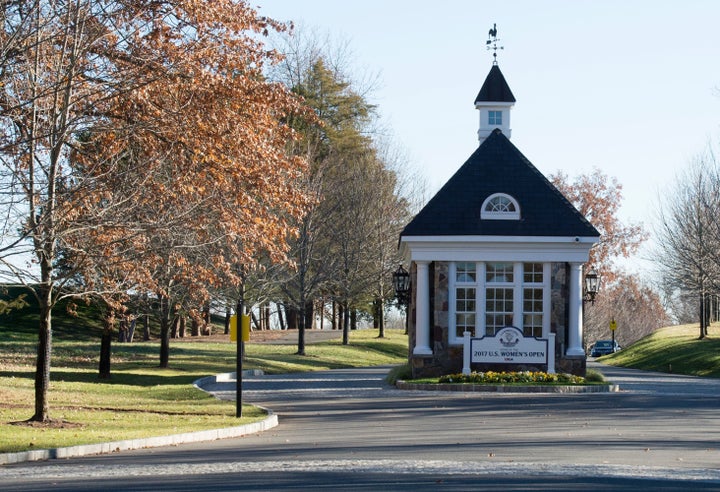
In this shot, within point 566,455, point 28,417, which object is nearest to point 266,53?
point 28,417

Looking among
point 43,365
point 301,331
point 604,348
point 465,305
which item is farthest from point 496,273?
point 604,348

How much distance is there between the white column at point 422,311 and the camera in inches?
1185

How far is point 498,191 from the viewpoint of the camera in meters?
30.9

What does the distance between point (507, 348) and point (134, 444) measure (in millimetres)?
15822

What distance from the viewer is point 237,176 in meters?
19.8

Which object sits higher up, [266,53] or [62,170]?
[266,53]

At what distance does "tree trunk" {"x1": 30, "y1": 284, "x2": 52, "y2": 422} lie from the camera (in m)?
18.2

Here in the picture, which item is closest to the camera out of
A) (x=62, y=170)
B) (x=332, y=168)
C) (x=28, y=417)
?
(x=28, y=417)

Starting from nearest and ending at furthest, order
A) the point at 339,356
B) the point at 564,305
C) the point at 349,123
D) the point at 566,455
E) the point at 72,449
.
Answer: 1. the point at 566,455
2. the point at 72,449
3. the point at 564,305
4. the point at 339,356
5. the point at 349,123

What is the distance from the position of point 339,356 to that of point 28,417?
96.7 feet

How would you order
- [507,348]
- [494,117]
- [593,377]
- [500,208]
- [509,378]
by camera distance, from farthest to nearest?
[494,117] → [500,208] → [593,377] → [507,348] → [509,378]

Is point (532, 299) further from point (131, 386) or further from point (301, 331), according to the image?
point (301, 331)

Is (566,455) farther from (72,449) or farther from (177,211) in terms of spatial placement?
(177,211)

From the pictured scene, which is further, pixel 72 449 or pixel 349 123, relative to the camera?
pixel 349 123
